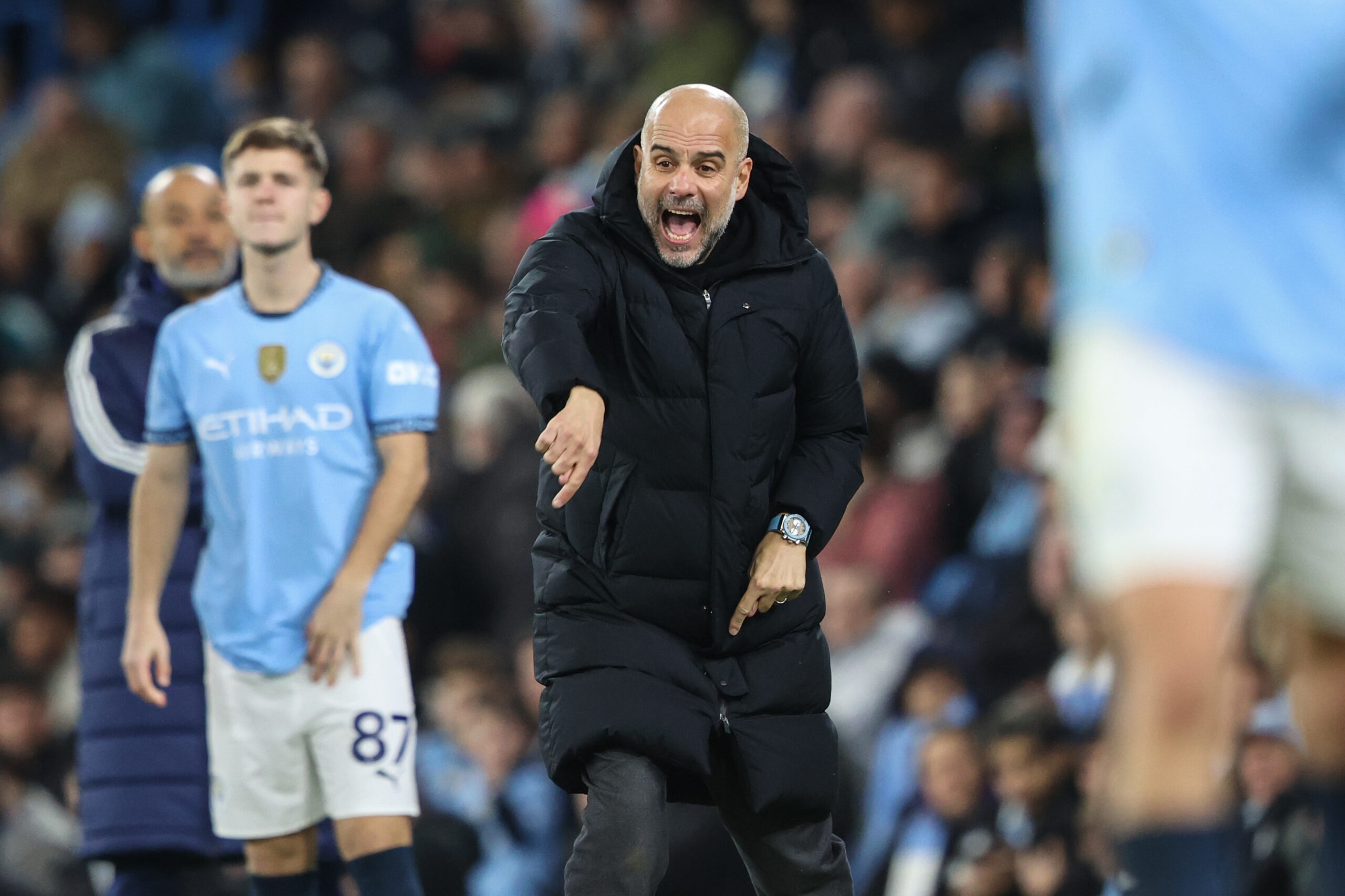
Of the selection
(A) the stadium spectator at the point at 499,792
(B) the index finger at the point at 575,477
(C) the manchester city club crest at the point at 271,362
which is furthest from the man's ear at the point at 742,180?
(A) the stadium spectator at the point at 499,792

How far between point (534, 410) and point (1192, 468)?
6304mm

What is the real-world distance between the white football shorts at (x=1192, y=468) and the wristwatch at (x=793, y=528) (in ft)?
4.59

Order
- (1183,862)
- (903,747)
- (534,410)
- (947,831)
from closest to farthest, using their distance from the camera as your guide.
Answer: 1. (1183,862)
2. (947,831)
3. (903,747)
4. (534,410)

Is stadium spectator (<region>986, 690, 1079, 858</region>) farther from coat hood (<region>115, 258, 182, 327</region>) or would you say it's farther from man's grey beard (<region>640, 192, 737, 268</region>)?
coat hood (<region>115, 258, 182, 327</region>)

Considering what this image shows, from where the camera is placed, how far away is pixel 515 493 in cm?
833

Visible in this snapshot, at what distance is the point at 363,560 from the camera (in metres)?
4.82

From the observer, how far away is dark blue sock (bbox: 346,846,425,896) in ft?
15.5

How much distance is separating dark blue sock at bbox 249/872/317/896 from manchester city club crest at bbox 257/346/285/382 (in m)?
1.32

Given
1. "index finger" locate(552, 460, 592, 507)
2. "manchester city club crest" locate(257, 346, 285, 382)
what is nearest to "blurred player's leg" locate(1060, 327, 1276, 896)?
"index finger" locate(552, 460, 592, 507)

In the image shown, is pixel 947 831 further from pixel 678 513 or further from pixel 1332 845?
pixel 1332 845

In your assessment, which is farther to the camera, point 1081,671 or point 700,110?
point 1081,671

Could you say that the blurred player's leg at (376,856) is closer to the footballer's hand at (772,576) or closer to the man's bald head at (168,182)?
the footballer's hand at (772,576)

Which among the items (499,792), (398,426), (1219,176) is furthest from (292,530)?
(1219,176)

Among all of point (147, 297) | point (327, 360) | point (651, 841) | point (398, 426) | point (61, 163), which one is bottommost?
point (651, 841)
